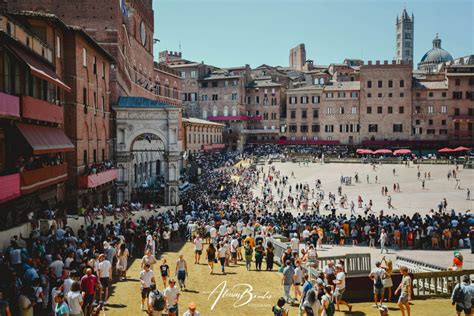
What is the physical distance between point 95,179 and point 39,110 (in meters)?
9.35

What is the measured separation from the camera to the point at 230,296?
15.0m

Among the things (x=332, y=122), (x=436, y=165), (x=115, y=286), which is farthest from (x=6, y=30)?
(x=332, y=122)

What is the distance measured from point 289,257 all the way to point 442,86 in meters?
72.4

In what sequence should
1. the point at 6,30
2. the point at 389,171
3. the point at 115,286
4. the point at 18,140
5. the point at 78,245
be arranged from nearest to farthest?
the point at 115,286
the point at 78,245
the point at 6,30
the point at 18,140
the point at 389,171

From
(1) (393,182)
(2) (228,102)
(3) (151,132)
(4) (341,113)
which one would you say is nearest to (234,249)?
(3) (151,132)

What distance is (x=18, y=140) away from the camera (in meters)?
21.3

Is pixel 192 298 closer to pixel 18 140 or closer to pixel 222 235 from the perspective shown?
pixel 222 235

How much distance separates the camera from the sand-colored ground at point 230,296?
13523 millimetres

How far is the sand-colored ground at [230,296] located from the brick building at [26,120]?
6.00m

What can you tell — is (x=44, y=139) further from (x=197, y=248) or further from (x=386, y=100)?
(x=386, y=100)

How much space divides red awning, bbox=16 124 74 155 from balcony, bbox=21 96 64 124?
0.56m
